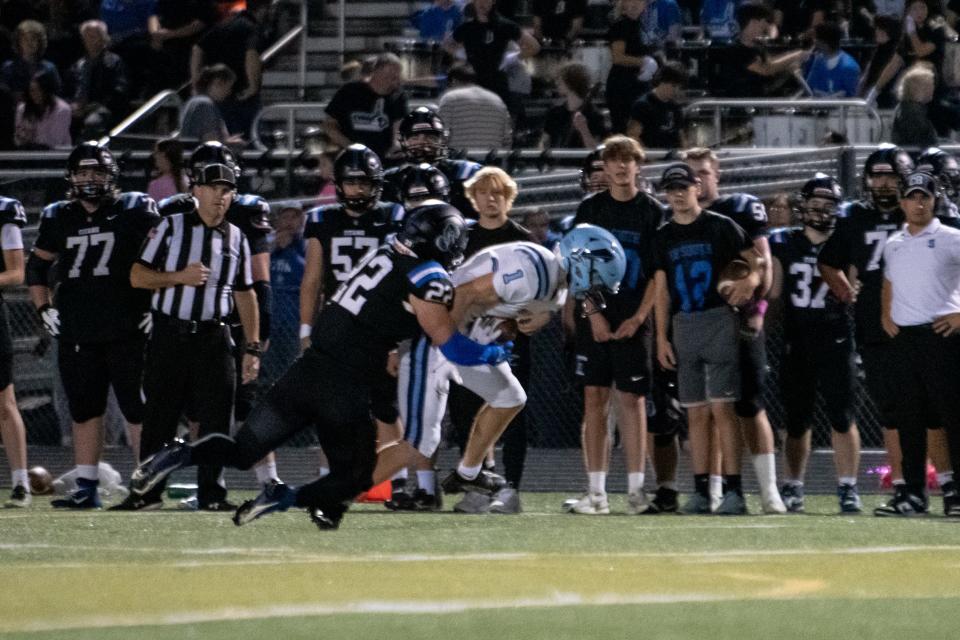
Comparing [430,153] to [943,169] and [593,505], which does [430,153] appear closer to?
[593,505]

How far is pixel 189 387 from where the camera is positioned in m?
10.2

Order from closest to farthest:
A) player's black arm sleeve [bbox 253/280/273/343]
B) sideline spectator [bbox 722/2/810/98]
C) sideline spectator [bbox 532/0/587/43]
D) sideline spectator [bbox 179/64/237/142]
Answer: player's black arm sleeve [bbox 253/280/273/343] → sideline spectator [bbox 179/64/237/142] → sideline spectator [bbox 722/2/810/98] → sideline spectator [bbox 532/0/587/43]

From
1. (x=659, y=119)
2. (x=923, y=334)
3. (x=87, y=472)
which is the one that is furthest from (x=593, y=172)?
(x=659, y=119)

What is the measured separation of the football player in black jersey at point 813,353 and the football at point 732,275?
0.69 meters

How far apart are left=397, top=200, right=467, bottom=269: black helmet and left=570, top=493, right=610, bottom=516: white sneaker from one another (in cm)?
228

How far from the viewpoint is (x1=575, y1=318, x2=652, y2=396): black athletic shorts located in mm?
10125

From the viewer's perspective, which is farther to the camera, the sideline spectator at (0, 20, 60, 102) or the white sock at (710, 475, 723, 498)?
the sideline spectator at (0, 20, 60, 102)

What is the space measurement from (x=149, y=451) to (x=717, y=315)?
3006mm

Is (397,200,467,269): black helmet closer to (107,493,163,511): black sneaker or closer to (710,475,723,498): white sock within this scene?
(107,493,163,511): black sneaker

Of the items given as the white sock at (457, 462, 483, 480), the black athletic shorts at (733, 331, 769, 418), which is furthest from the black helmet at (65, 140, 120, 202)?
the black athletic shorts at (733, 331, 769, 418)

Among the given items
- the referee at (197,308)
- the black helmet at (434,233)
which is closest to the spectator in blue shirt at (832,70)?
the referee at (197,308)

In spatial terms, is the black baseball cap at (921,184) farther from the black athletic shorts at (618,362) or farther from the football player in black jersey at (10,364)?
the football player in black jersey at (10,364)

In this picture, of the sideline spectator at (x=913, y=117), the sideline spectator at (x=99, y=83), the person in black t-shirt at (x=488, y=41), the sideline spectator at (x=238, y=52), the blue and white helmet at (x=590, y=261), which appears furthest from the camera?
the sideline spectator at (x=99, y=83)

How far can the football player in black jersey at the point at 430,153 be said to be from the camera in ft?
35.0
